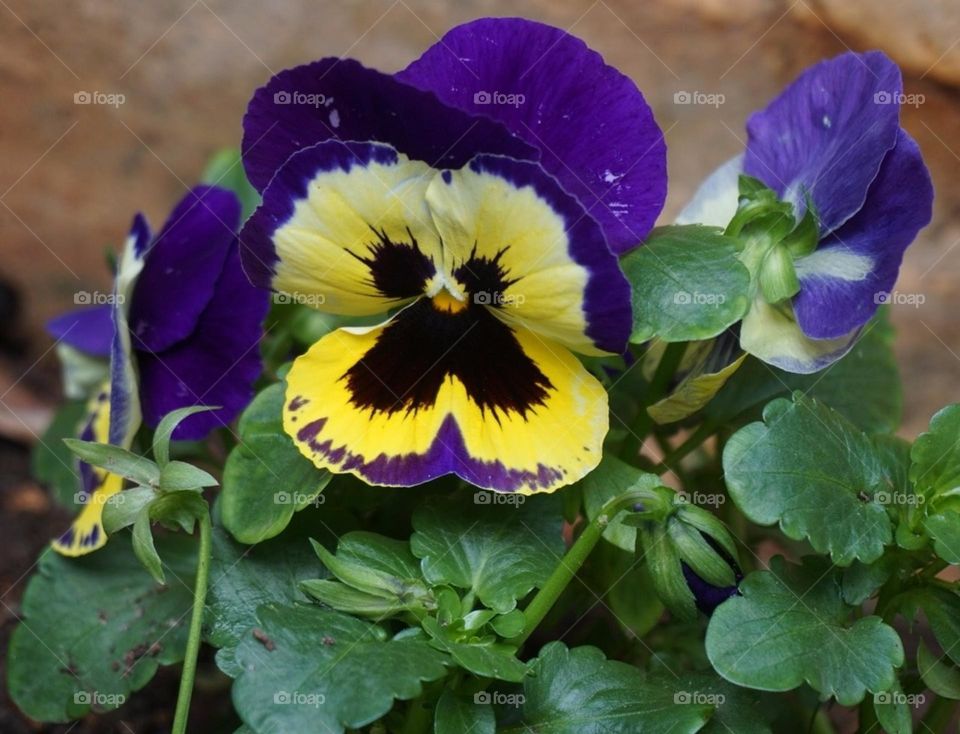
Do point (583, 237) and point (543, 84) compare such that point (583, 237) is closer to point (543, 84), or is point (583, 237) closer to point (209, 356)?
point (543, 84)

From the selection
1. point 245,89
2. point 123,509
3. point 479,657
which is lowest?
point 245,89

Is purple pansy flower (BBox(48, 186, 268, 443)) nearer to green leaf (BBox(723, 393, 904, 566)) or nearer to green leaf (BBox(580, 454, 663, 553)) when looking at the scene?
green leaf (BBox(580, 454, 663, 553))

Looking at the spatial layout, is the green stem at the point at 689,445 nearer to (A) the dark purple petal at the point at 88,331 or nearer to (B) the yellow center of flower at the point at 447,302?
(B) the yellow center of flower at the point at 447,302

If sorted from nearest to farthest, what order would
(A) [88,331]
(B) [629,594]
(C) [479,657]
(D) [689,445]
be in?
(C) [479,657], (B) [629,594], (D) [689,445], (A) [88,331]

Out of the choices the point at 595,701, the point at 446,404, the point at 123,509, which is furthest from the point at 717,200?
the point at 123,509

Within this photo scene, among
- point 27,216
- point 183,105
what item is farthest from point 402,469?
point 27,216

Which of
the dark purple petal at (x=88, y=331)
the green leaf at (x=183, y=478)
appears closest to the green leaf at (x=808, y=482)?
the green leaf at (x=183, y=478)

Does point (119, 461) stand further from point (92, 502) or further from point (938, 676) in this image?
point (938, 676)
